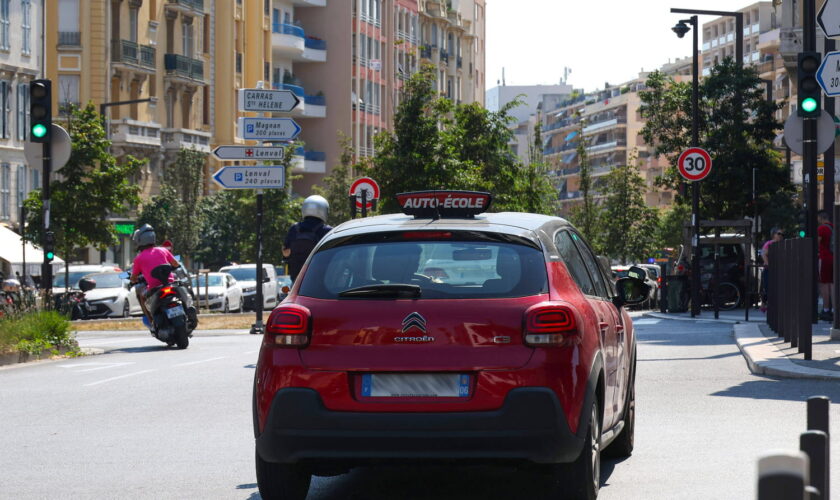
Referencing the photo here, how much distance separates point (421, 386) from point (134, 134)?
215 feet

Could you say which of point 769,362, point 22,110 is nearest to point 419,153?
point 22,110

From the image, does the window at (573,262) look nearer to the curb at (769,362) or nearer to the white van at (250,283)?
the curb at (769,362)

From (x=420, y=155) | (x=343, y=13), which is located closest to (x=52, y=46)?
(x=420, y=155)

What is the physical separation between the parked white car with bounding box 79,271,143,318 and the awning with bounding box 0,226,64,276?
682 cm

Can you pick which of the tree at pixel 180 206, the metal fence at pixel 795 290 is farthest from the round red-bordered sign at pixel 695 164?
the tree at pixel 180 206

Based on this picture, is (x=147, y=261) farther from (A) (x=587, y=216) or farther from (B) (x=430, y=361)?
(A) (x=587, y=216)

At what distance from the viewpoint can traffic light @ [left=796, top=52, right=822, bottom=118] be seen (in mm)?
19000

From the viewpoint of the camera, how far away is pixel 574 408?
7812mm

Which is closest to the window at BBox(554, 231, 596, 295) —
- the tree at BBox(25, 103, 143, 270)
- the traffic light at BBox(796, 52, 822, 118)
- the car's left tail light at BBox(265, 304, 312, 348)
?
the car's left tail light at BBox(265, 304, 312, 348)

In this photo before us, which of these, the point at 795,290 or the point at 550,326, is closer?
the point at 550,326

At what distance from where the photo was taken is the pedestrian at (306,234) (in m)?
18.2

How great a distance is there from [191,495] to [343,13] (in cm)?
9482

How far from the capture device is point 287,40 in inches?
3720

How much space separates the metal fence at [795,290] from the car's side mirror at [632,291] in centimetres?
703
